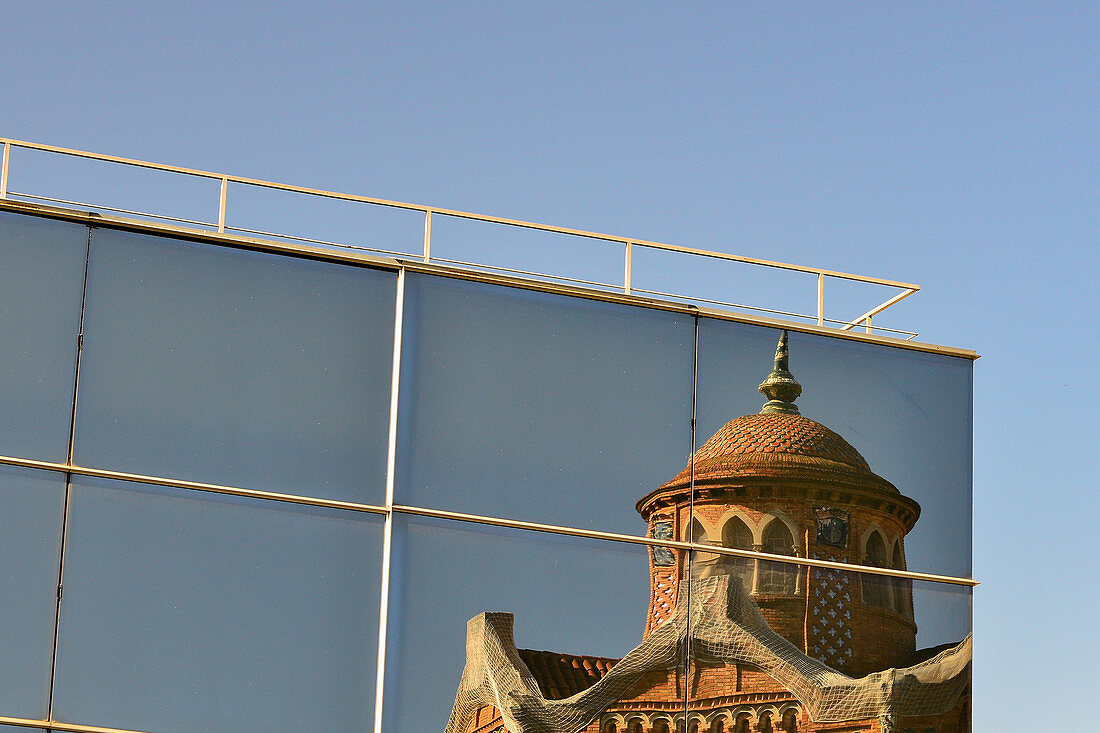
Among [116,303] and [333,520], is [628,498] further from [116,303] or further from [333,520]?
[116,303]

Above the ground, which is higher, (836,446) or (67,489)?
(836,446)

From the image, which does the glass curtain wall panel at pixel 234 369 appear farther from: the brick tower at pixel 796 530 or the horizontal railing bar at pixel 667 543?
the brick tower at pixel 796 530

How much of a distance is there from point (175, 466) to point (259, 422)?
0.85 meters

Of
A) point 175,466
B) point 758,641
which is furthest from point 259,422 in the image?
point 758,641

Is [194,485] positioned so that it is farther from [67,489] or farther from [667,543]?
[667,543]

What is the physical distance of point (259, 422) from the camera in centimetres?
1580

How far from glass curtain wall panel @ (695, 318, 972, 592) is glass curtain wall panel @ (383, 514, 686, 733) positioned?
50.6 inches

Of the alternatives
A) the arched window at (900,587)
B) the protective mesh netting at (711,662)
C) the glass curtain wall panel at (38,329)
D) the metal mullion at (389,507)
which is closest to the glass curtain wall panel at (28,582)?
the glass curtain wall panel at (38,329)

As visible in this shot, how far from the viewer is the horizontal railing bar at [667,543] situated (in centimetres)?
1593

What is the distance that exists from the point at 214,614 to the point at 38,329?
2.98 meters

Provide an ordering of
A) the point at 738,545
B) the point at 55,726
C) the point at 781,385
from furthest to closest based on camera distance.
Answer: the point at 781,385
the point at 738,545
the point at 55,726

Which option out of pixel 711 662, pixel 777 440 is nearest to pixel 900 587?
pixel 777 440

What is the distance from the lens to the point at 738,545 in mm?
16953

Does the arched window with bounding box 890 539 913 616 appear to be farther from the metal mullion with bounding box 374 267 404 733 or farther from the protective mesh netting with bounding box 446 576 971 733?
the metal mullion with bounding box 374 267 404 733
